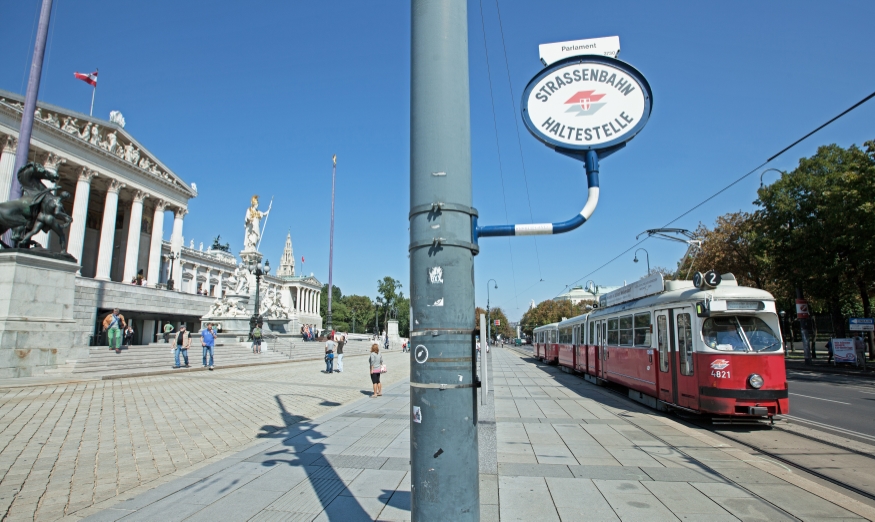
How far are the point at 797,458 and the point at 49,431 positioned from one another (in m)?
11.9

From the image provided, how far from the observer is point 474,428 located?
2.44 m

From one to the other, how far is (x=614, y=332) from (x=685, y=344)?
518cm

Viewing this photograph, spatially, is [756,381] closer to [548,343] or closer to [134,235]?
[548,343]

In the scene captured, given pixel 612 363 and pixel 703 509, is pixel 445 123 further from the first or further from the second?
pixel 612 363

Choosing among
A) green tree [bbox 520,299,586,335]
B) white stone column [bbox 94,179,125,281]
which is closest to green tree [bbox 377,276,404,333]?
green tree [bbox 520,299,586,335]

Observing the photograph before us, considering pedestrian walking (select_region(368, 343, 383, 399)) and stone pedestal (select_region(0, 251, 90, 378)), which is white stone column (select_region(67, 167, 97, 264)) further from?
pedestrian walking (select_region(368, 343, 383, 399))

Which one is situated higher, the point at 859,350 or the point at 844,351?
the point at 859,350

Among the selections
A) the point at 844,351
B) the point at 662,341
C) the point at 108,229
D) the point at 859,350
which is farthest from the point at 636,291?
the point at 108,229

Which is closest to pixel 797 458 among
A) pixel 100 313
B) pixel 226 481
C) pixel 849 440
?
pixel 849 440

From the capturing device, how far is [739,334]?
10031 millimetres

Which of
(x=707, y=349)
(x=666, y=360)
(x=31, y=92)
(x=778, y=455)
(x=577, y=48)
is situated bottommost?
(x=778, y=455)

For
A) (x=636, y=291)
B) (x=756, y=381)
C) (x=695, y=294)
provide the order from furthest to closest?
(x=636, y=291), (x=695, y=294), (x=756, y=381)

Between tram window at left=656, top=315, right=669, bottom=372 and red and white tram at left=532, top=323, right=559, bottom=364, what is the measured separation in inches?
679

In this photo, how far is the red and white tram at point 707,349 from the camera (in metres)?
9.61
